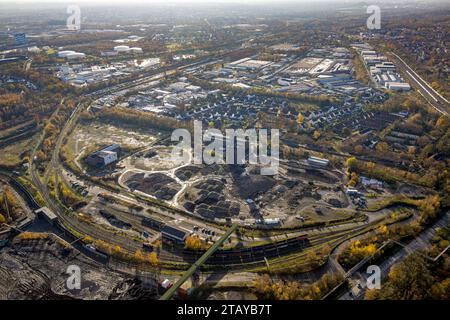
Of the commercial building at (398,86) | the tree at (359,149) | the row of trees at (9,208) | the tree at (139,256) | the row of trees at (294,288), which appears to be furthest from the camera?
the commercial building at (398,86)

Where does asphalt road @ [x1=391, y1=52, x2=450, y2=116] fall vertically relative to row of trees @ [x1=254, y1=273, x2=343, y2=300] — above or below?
above

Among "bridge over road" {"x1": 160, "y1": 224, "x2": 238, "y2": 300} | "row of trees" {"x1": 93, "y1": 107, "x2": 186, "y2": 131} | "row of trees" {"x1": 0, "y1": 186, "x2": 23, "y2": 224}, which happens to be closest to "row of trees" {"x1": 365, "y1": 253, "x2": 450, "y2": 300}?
"bridge over road" {"x1": 160, "y1": 224, "x2": 238, "y2": 300}

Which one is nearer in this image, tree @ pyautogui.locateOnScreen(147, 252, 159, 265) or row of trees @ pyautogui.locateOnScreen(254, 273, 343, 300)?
row of trees @ pyautogui.locateOnScreen(254, 273, 343, 300)

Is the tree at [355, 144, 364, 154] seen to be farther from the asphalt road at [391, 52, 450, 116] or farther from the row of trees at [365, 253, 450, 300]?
the asphalt road at [391, 52, 450, 116]

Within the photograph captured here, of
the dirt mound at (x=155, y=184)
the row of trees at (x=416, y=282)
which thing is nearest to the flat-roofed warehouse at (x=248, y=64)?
the dirt mound at (x=155, y=184)

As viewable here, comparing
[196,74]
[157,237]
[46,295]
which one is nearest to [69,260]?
[46,295]

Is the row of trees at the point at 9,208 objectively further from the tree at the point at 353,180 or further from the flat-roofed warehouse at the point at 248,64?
the flat-roofed warehouse at the point at 248,64

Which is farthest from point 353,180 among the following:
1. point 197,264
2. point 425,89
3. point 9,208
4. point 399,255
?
point 425,89

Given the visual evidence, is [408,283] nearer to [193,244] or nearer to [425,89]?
[193,244]

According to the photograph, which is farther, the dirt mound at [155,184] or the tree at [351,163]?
the tree at [351,163]
